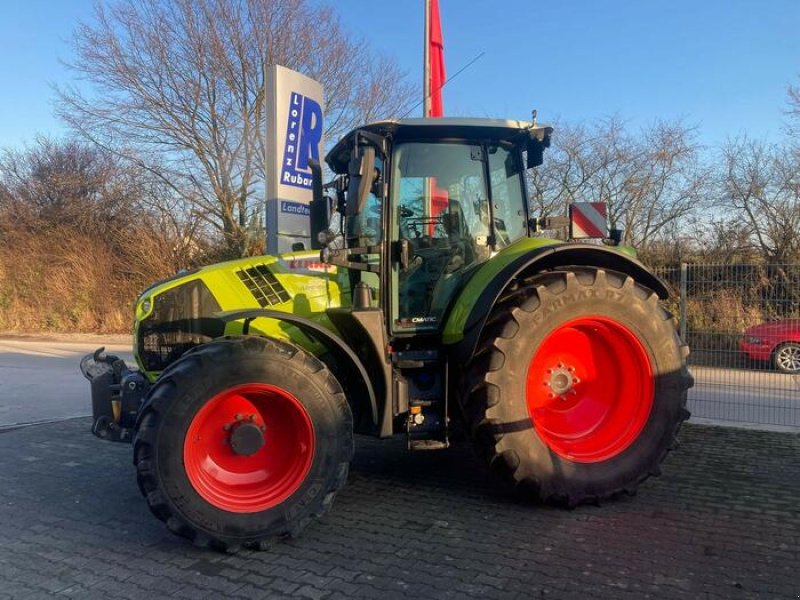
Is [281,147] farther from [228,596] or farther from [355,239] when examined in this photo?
[228,596]

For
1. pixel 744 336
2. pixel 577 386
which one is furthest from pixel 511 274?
pixel 744 336

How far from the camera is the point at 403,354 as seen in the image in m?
4.08

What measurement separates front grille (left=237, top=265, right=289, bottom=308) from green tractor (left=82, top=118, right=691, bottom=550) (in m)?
0.01

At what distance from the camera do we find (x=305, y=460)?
11.7ft

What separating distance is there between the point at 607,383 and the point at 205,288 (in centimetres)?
292

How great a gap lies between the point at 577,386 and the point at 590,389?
0.11m

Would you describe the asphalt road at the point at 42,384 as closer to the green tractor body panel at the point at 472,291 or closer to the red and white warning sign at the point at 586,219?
the green tractor body panel at the point at 472,291

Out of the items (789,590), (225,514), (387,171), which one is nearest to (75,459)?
(225,514)

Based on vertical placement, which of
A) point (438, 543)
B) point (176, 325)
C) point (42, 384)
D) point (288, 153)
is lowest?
point (438, 543)

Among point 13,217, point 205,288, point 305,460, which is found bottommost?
point 305,460

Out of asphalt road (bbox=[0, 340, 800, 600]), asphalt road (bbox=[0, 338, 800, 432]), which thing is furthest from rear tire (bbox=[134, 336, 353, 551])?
asphalt road (bbox=[0, 338, 800, 432])

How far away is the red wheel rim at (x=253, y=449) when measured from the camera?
341 cm

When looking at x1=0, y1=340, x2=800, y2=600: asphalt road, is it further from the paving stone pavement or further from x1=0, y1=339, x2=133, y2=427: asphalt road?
x1=0, y1=339, x2=133, y2=427: asphalt road

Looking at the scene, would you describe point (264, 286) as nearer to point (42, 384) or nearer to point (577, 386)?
point (577, 386)
